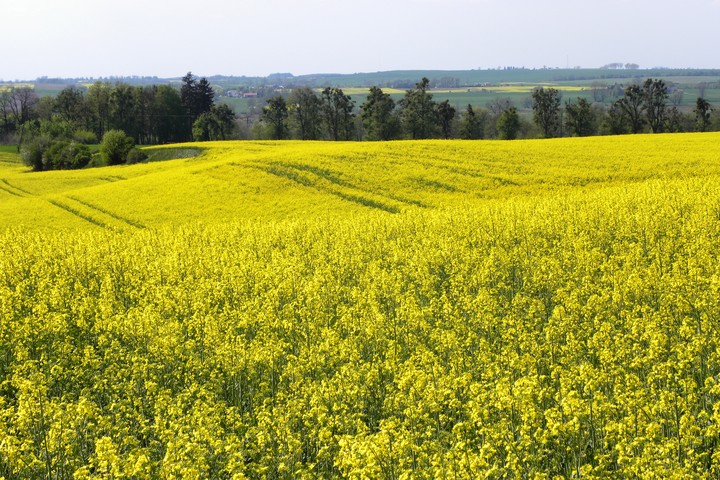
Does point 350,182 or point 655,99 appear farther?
point 655,99

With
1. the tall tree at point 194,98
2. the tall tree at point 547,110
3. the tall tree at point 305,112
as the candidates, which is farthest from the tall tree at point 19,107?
the tall tree at point 547,110

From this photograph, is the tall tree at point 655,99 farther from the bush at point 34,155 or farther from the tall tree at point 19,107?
the tall tree at point 19,107

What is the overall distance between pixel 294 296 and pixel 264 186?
28344 millimetres

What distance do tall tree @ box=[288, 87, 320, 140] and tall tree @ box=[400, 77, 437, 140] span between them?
1577 cm

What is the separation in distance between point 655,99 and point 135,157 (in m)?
72.7

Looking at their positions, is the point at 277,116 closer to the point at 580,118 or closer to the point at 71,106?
the point at 71,106

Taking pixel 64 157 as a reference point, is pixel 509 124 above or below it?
above

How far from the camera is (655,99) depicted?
94438 mm

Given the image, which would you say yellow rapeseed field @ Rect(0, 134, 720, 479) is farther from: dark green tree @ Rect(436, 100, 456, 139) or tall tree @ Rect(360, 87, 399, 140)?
dark green tree @ Rect(436, 100, 456, 139)

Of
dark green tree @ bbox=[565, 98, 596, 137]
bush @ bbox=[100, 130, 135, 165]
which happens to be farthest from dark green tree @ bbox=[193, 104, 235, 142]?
dark green tree @ bbox=[565, 98, 596, 137]

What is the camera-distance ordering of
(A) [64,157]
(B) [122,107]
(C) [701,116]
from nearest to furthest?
(A) [64,157] → (C) [701,116] → (B) [122,107]

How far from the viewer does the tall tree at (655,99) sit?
9319cm

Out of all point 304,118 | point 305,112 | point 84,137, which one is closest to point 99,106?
point 84,137

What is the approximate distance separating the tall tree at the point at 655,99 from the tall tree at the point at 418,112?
101 feet
